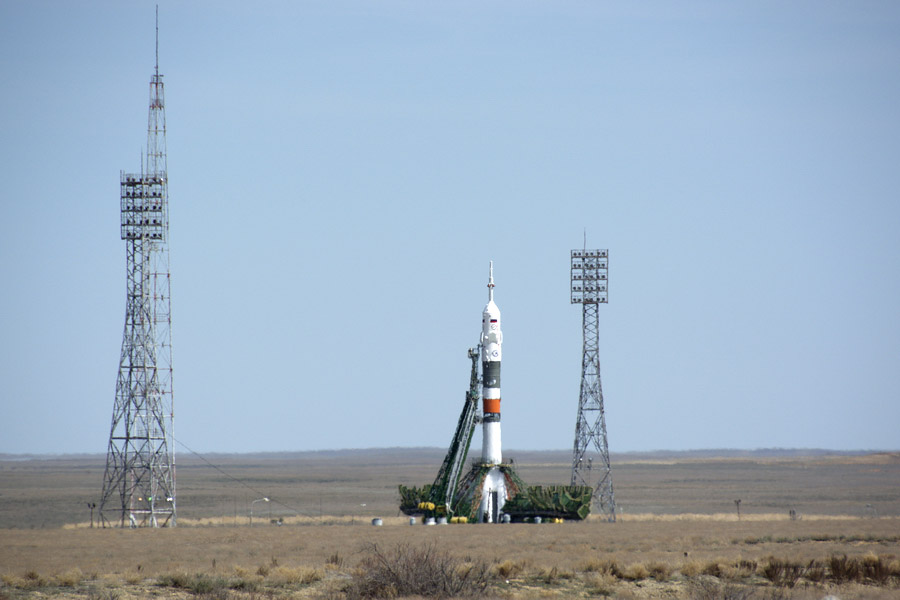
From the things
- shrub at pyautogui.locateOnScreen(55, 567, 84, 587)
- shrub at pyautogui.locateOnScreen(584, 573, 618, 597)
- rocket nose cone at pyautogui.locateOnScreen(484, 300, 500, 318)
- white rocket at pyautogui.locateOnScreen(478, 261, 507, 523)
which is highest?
rocket nose cone at pyautogui.locateOnScreen(484, 300, 500, 318)

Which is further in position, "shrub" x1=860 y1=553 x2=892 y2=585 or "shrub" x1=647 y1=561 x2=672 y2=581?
"shrub" x1=647 y1=561 x2=672 y2=581

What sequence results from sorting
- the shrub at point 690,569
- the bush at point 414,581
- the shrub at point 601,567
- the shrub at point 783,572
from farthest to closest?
the shrub at point 601,567 → the shrub at point 690,569 → the shrub at point 783,572 → the bush at point 414,581

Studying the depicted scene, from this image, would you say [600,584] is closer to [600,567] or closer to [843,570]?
[600,567]

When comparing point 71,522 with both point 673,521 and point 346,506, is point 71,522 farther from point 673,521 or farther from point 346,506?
point 673,521

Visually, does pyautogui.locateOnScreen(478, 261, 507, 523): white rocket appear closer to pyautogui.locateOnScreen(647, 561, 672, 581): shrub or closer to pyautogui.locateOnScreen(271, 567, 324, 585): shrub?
pyautogui.locateOnScreen(647, 561, 672, 581): shrub

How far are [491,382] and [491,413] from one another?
170cm

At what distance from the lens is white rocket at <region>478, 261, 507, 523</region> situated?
63844 mm

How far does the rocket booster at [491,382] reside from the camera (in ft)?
210

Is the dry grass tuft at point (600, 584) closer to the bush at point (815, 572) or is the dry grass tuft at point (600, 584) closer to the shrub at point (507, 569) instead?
the shrub at point (507, 569)

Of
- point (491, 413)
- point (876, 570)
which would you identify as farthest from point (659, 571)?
point (491, 413)

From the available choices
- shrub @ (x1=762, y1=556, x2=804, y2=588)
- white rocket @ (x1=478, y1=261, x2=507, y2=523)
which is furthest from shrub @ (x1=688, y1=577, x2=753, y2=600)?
white rocket @ (x1=478, y1=261, x2=507, y2=523)

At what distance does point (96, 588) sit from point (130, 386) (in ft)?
82.1

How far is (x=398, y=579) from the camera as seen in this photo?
113 feet

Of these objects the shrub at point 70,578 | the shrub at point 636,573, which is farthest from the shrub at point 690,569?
the shrub at point 70,578
